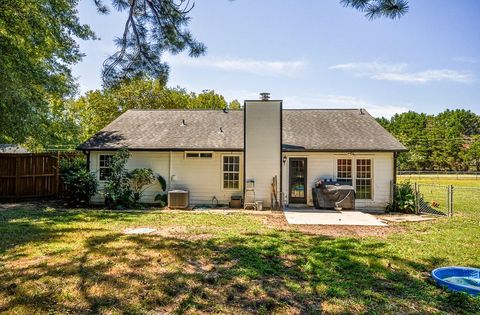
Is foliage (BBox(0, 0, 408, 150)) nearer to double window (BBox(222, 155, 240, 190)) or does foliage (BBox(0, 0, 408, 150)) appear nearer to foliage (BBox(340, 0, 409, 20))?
foliage (BBox(340, 0, 409, 20))

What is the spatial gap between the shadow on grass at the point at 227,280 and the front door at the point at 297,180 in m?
6.09

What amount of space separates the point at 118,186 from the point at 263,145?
6.03 meters

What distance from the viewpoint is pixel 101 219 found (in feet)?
31.2

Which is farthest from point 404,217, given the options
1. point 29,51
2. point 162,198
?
point 29,51

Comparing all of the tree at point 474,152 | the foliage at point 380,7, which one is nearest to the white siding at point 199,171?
the foliage at point 380,7

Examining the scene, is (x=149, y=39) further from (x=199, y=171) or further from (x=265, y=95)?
(x=199, y=171)

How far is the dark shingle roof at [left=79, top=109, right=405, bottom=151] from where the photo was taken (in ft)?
42.0

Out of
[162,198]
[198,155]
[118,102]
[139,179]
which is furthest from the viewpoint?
[118,102]

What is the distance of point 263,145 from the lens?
41.2 feet

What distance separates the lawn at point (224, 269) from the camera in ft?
12.9

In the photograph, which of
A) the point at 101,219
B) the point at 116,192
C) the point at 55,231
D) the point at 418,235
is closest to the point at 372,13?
the point at 418,235

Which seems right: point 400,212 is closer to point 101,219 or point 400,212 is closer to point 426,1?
point 426,1

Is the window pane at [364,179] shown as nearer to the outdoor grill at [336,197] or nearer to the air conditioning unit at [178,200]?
the outdoor grill at [336,197]

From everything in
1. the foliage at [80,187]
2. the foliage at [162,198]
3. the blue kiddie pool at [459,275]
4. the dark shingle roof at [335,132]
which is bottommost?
the blue kiddie pool at [459,275]
